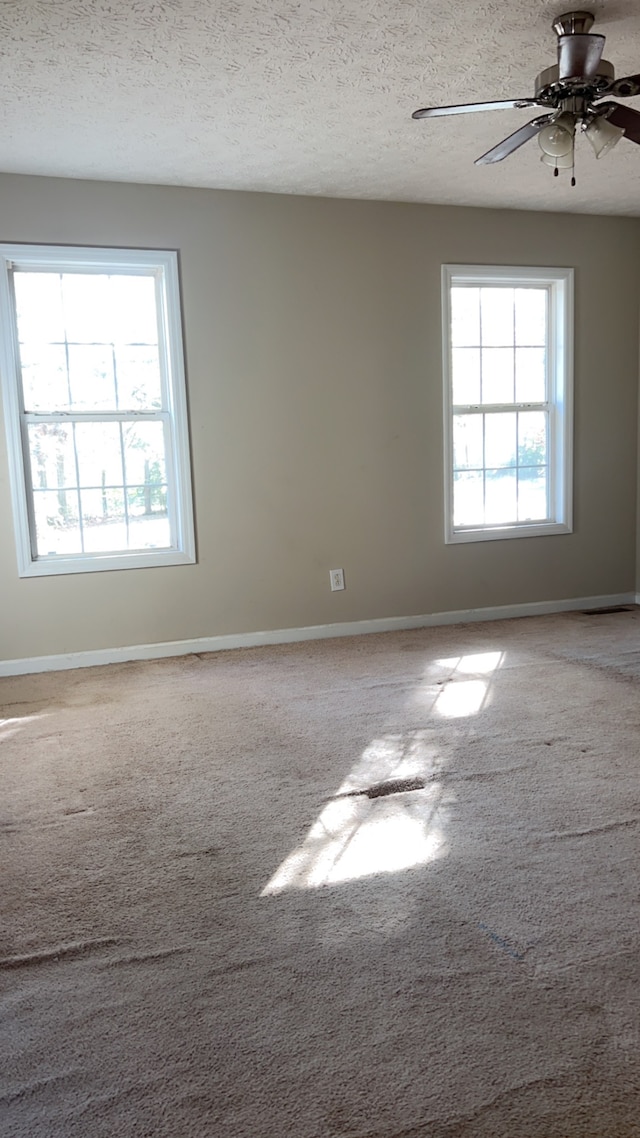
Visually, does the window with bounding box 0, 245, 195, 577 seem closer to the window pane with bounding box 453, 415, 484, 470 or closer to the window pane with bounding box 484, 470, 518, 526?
the window pane with bounding box 453, 415, 484, 470

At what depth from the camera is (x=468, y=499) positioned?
557 centimetres

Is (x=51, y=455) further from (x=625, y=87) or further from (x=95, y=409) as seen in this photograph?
(x=625, y=87)

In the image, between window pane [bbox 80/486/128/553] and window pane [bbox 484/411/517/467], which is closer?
window pane [bbox 80/486/128/553]

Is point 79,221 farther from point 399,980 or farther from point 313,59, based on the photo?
point 399,980

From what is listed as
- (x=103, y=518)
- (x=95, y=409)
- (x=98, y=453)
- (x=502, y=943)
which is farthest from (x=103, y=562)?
(x=502, y=943)

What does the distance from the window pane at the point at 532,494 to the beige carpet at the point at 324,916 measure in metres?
1.95

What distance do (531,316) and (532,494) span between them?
3.83 feet

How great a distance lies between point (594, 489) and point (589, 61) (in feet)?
11.2

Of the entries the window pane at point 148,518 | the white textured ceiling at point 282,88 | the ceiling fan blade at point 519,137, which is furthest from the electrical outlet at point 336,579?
the ceiling fan blade at point 519,137

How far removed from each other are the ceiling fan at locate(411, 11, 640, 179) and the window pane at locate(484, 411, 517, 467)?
2542 mm

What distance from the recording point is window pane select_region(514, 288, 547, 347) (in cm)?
554

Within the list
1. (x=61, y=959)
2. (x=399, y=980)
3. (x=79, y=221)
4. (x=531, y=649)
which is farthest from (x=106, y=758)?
(x=79, y=221)

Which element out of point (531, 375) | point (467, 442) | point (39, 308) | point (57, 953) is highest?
point (39, 308)

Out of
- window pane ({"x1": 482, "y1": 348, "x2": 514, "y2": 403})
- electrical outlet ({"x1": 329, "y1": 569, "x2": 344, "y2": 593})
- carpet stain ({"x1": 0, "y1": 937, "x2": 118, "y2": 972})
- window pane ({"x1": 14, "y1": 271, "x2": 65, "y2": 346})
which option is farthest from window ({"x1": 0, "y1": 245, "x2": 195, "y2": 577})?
carpet stain ({"x1": 0, "y1": 937, "x2": 118, "y2": 972})
